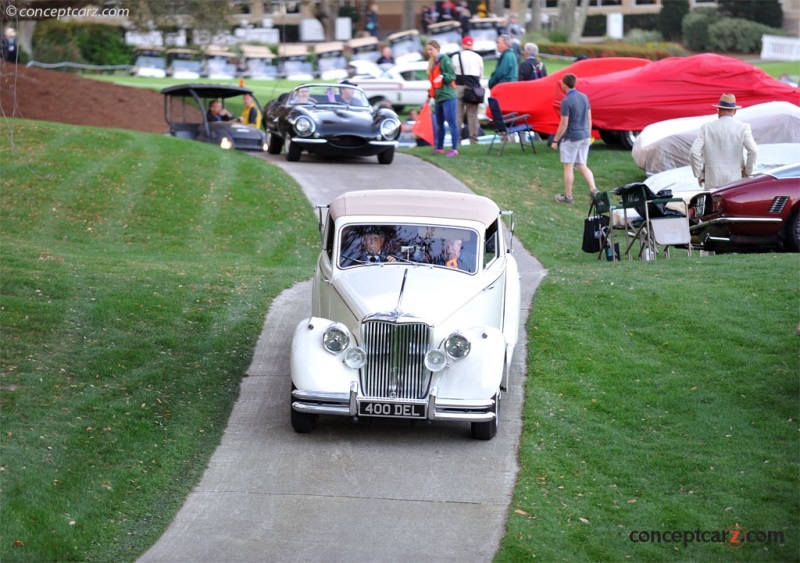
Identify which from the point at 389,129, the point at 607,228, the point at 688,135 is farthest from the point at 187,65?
the point at 607,228

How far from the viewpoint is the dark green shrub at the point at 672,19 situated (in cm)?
5428

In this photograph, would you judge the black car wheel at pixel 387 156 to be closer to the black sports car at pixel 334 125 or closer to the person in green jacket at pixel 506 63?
the black sports car at pixel 334 125

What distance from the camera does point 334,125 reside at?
804 inches

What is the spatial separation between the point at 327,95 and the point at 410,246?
12.8 m

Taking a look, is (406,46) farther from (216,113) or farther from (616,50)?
(216,113)

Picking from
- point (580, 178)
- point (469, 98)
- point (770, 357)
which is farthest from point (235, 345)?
point (469, 98)

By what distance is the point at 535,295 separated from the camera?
39.4ft

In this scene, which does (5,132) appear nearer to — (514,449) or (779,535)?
(514,449)

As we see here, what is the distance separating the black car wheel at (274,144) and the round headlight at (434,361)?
14492 millimetres

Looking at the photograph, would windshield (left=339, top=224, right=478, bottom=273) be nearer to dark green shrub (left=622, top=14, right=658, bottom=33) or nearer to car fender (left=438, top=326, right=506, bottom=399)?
car fender (left=438, top=326, right=506, bottom=399)

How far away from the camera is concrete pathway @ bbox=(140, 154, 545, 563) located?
6.57 metres

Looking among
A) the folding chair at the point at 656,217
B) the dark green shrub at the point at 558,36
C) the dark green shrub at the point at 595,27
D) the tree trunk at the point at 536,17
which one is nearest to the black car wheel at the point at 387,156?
the folding chair at the point at 656,217

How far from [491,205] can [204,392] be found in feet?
10.1

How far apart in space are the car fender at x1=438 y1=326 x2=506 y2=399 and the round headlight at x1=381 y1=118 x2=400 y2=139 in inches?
493
